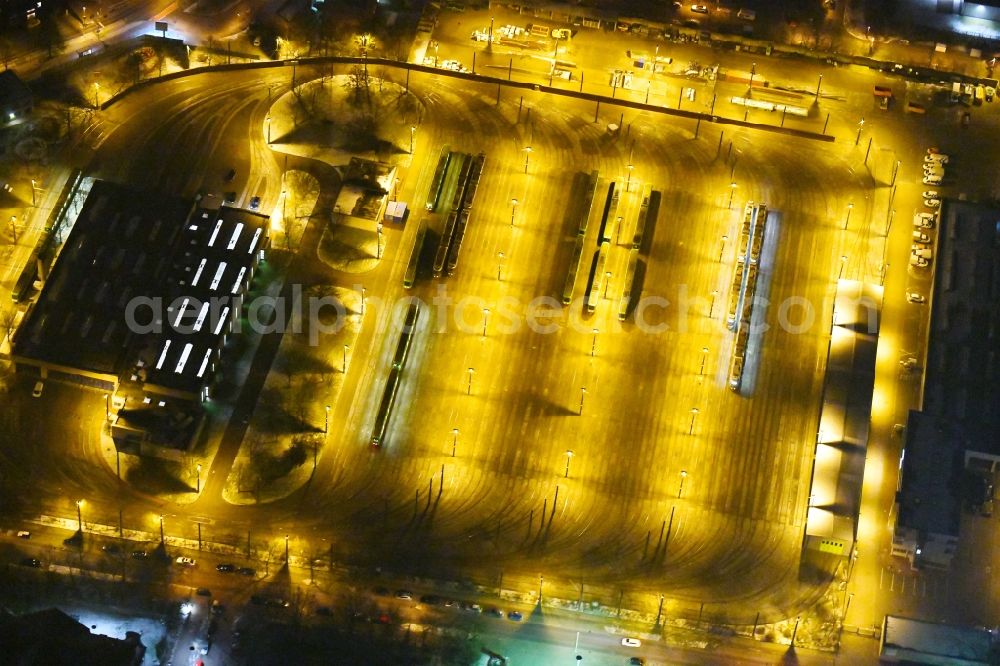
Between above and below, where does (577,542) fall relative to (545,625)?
above

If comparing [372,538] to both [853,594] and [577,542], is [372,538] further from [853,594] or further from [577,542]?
[853,594]

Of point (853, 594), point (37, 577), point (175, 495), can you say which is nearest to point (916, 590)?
point (853, 594)

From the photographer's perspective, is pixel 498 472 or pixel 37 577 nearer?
pixel 37 577

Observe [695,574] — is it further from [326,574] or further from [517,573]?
[326,574]

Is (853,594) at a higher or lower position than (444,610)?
higher

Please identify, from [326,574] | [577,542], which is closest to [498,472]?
[577,542]

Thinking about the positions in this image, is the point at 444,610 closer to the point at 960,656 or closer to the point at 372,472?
the point at 372,472

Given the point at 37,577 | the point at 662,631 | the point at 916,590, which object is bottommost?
the point at 37,577

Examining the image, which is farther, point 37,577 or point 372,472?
point 372,472
